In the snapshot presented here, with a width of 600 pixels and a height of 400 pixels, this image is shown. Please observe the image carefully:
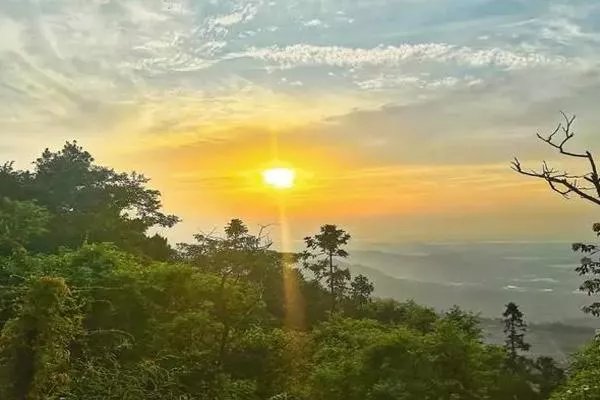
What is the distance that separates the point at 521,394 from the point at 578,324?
7798 centimetres

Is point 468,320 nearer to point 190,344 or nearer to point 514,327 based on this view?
point 190,344

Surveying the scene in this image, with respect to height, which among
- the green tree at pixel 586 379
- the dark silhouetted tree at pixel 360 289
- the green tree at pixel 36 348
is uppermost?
the dark silhouetted tree at pixel 360 289

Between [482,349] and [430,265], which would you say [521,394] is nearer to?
[482,349]

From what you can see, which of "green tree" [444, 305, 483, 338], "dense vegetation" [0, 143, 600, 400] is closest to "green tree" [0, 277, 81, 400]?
"dense vegetation" [0, 143, 600, 400]

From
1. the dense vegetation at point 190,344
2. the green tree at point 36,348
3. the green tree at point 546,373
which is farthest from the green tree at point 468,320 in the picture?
the green tree at point 546,373

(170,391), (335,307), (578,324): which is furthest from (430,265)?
(170,391)

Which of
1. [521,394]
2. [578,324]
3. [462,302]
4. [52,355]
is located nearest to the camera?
[52,355]

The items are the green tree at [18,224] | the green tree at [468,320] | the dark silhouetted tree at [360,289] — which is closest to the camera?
the green tree at [468,320]

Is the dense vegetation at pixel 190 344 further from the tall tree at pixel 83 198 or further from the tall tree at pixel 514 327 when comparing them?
the tall tree at pixel 514 327

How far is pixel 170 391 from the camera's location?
10664 mm

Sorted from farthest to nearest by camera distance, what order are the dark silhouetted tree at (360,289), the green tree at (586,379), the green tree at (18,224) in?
the dark silhouetted tree at (360,289) → the green tree at (18,224) → the green tree at (586,379)

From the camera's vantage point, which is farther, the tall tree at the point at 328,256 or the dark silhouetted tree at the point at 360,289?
the dark silhouetted tree at the point at 360,289

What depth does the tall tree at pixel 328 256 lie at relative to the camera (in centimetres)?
3472

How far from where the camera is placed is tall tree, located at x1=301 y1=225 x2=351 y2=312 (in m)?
34.7
